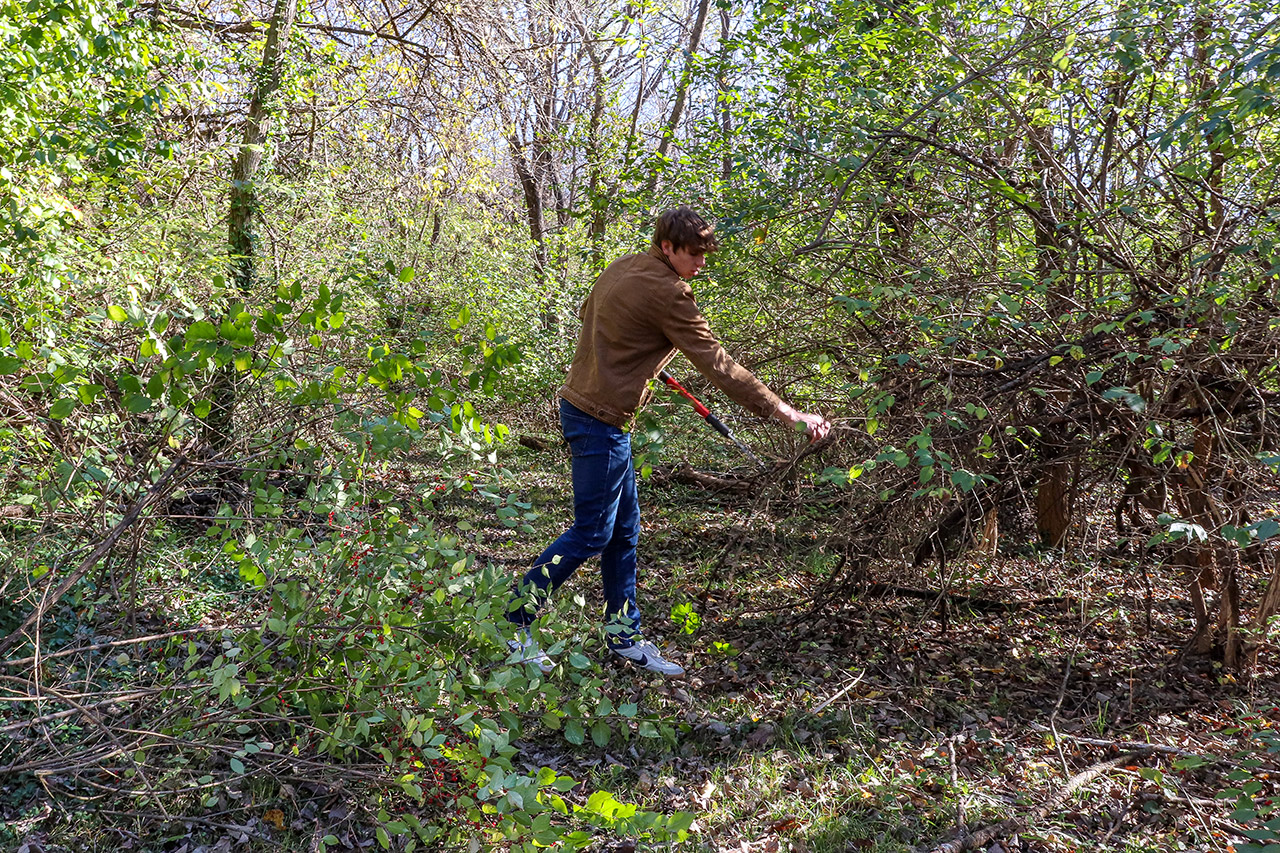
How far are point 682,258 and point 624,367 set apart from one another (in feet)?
1.70

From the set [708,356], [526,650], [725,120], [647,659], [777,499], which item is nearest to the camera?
[526,650]

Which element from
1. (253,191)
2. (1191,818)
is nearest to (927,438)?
(1191,818)

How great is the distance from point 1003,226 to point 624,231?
5.51 m

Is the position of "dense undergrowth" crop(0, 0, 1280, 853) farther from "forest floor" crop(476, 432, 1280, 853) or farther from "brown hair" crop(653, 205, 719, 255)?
"brown hair" crop(653, 205, 719, 255)

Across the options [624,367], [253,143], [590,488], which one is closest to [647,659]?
[590,488]

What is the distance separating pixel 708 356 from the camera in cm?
327

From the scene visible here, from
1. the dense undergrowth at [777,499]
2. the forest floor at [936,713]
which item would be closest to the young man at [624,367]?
the dense undergrowth at [777,499]

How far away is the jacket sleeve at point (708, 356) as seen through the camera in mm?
3250

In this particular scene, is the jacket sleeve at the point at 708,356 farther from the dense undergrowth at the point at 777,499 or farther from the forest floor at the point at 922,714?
the forest floor at the point at 922,714

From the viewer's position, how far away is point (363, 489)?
2646 mm

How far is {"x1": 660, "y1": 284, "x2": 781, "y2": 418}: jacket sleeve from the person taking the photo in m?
3.25

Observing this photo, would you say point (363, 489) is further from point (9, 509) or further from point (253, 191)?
point (253, 191)

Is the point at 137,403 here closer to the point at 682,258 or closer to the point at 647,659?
the point at 682,258

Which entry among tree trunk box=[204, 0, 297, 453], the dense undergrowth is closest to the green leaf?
the dense undergrowth
